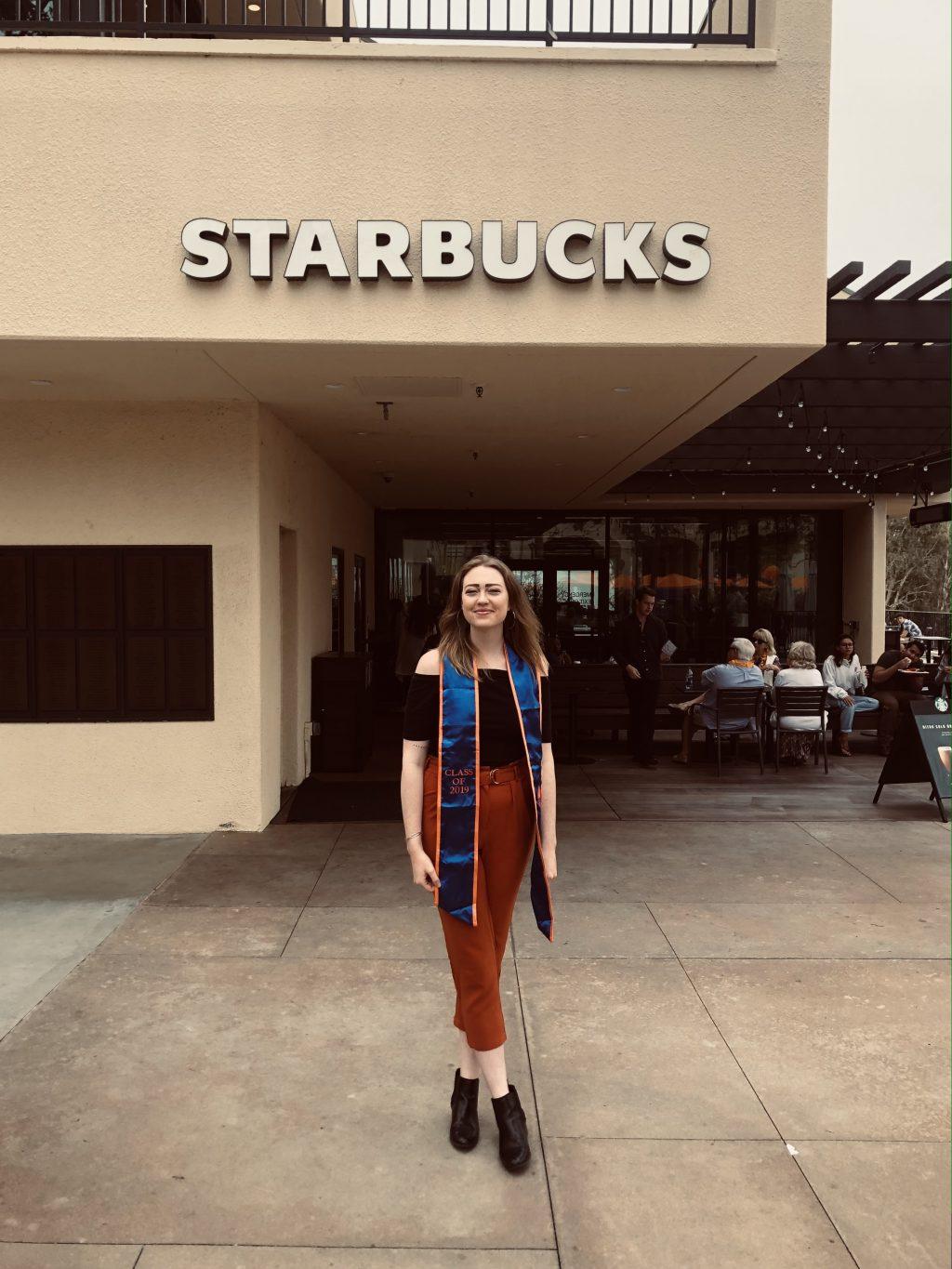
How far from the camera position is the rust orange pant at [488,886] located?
310 centimetres

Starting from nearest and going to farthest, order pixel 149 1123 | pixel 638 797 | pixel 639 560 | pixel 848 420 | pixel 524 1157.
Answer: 1. pixel 524 1157
2. pixel 149 1123
3. pixel 638 797
4. pixel 848 420
5. pixel 639 560

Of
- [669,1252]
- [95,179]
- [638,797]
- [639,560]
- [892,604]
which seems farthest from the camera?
[892,604]

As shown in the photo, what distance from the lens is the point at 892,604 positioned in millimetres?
51438

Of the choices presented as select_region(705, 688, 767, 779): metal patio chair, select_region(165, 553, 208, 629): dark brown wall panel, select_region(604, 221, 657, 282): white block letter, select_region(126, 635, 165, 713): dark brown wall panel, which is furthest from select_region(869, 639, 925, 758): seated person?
select_region(126, 635, 165, 713): dark brown wall panel

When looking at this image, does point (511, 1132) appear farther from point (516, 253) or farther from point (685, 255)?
point (685, 255)

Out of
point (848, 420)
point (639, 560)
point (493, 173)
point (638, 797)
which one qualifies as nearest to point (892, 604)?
point (639, 560)

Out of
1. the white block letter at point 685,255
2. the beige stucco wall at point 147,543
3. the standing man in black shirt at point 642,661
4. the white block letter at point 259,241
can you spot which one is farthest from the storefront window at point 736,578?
the white block letter at point 259,241

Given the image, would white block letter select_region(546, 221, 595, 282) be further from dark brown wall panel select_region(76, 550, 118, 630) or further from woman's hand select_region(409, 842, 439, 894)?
dark brown wall panel select_region(76, 550, 118, 630)

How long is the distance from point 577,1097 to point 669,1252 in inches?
33.1

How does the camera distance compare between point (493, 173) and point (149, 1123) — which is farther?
point (493, 173)

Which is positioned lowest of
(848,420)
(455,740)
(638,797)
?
(638,797)

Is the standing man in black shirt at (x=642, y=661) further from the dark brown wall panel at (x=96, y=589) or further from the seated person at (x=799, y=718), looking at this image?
the dark brown wall panel at (x=96, y=589)

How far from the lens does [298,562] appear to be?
9039mm

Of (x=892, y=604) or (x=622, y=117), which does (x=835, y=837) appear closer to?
(x=622, y=117)
